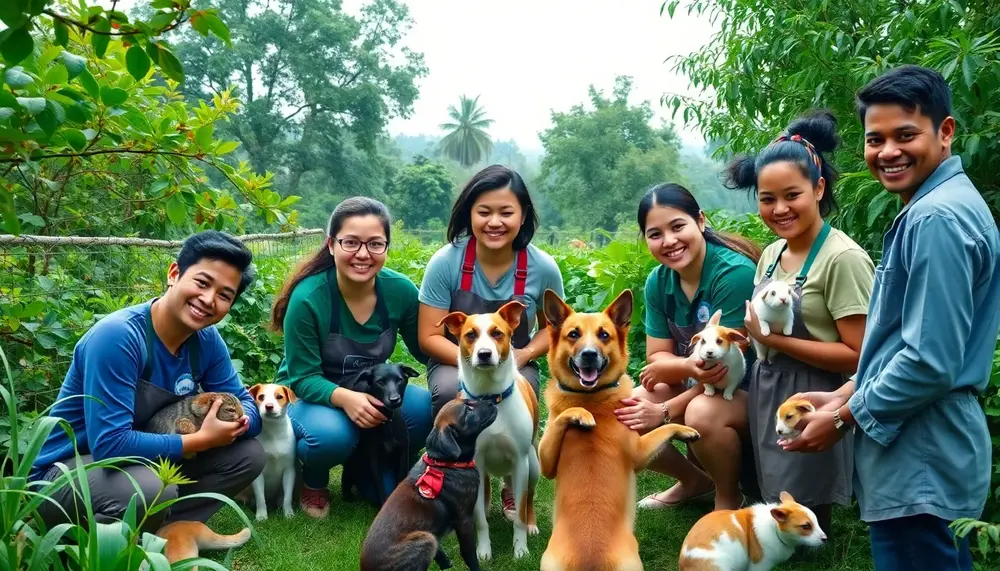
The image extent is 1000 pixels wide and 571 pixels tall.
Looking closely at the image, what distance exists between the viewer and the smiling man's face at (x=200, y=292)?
10.6 feet

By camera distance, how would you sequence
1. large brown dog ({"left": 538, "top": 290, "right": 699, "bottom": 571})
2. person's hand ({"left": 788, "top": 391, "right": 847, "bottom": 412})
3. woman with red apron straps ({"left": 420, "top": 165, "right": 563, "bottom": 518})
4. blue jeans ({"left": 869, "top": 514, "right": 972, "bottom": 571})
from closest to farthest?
blue jeans ({"left": 869, "top": 514, "right": 972, "bottom": 571}), person's hand ({"left": 788, "top": 391, "right": 847, "bottom": 412}), large brown dog ({"left": 538, "top": 290, "right": 699, "bottom": 571}), woman with red apron straps ({"left": 420, "top": 165, "right": 563, "bottom": 518})

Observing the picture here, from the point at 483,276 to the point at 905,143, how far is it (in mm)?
2629

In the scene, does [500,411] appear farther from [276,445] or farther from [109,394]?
[109,394]

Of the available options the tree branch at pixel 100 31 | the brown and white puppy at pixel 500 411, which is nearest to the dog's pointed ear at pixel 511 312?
the brown and white puppy at pixel 500 411

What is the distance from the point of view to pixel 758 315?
319 cm

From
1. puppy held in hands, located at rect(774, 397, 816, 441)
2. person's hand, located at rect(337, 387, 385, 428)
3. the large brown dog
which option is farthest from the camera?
person's hand, located at rect(337, 387, 385, 428)

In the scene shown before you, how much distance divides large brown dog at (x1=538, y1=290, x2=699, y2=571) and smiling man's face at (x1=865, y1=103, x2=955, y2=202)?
1488 mm

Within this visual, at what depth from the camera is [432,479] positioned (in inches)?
128

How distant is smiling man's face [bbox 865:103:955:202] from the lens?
219 cm

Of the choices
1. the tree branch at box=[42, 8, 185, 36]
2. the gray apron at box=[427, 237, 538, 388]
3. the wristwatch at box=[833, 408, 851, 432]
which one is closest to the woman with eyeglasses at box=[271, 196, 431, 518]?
the gray apron at box=[427, 237, 538, 388]

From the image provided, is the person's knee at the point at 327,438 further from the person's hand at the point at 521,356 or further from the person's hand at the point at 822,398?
the person's hand at the point at 822,398

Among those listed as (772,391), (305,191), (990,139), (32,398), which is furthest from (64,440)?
(305,191)

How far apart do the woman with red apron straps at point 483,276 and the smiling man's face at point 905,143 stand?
7.34ft

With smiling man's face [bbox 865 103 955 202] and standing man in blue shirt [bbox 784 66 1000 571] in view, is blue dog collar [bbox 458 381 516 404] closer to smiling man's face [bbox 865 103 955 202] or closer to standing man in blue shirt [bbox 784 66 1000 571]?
standing man in blue shirt [bbox 784 66 1000 571]
